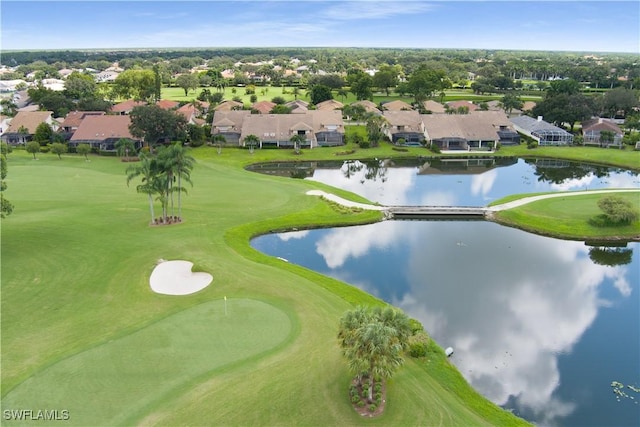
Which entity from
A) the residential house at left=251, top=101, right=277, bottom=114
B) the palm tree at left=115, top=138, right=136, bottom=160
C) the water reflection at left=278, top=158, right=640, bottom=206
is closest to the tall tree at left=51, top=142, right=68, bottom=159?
the palm tree at left=115, top=138, right=136, bottom=160

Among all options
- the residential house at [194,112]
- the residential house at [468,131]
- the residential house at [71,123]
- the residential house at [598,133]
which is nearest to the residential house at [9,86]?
the residential house at [71,123]

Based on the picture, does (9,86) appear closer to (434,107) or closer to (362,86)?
(362,86)

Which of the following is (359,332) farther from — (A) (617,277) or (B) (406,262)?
(A) (617,277)

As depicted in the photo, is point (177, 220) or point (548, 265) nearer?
point (548, 265)

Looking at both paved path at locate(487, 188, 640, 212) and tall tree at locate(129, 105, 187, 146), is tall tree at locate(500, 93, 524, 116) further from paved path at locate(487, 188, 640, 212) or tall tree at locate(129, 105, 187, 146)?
tall tree at locate(129, 105, 187, 146)

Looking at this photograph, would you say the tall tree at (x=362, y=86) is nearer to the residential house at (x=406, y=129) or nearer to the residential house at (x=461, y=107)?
the residential house at (x=461, y=107)

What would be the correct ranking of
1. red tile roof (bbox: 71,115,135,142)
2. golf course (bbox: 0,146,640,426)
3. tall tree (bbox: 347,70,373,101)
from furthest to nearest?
tall tree (bbox: 347,70,373,101) → red tile roof (bbox: 71,115,135,142) → golf course (bbox: 0,146,640,426)

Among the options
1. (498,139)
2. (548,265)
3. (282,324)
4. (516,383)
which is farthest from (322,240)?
(498,139)
